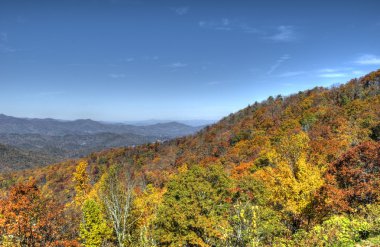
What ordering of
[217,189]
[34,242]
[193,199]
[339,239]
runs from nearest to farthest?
1. [339,239]
2. [34,242]
3. [193,199]
4. [217,189]

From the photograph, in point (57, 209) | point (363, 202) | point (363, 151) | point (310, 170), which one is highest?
point (363, 151)

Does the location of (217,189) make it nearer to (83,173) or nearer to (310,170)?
(310,170)

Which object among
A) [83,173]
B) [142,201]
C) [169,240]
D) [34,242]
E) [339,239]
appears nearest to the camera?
[339,239]

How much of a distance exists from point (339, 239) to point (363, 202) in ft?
53.2

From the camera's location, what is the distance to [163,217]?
36.2 meters

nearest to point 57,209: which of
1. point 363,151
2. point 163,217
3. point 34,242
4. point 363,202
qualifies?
point 34,242

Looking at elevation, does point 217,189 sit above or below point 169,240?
above

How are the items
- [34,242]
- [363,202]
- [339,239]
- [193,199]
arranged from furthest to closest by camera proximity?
1. [193,199]
2. [363,202]
3. [34,242]
4. [339,239]

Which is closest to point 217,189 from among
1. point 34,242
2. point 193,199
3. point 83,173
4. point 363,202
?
point 193,199

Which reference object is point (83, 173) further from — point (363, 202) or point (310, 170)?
point (363, 202)

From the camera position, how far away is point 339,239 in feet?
61.8

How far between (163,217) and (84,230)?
56.8 feet

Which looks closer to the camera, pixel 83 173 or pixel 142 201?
pixel 142 201

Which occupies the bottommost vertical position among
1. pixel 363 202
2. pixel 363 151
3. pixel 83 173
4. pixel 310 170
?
pixel 83 173
